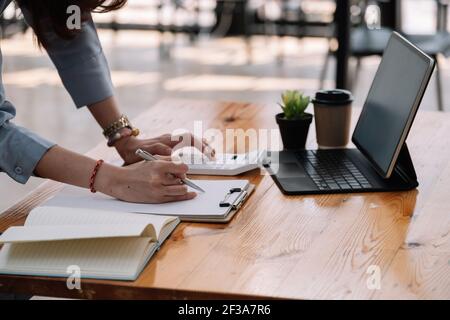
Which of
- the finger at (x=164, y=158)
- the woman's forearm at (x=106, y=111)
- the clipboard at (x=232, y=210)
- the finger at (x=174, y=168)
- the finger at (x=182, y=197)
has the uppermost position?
the woman's forearm at (x=106, y=111)

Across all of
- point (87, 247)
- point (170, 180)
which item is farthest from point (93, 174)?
point (87, 247)

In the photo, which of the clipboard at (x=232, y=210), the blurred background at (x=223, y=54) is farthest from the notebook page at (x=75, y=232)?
the blurred background at (x=223, y=54)

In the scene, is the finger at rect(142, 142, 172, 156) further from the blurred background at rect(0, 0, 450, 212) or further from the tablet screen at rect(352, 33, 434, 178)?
the blurred background at rect(0, 0, 450, 212)

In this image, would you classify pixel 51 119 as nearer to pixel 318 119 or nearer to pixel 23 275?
pixel 318 119

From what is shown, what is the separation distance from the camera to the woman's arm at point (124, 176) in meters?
1.46

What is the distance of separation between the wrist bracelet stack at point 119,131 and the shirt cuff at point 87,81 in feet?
0.23

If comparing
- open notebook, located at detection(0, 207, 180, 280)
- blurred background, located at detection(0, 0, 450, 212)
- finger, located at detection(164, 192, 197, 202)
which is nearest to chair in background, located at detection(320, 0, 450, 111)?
blurred background, located at detection(0, 0, 450, 212)

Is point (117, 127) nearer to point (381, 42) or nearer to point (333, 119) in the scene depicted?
point (333, 119)

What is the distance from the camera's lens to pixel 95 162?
1.49 m

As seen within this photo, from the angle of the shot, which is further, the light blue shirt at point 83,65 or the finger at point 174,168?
the light blue shirt at point 83,65

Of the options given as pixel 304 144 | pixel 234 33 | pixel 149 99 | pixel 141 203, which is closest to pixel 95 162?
pixel 141 203

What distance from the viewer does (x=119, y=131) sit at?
1819mm

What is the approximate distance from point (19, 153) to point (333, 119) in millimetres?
690

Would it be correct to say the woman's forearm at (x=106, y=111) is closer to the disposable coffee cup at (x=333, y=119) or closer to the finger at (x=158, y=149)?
the finger at (x=158, y=149)
